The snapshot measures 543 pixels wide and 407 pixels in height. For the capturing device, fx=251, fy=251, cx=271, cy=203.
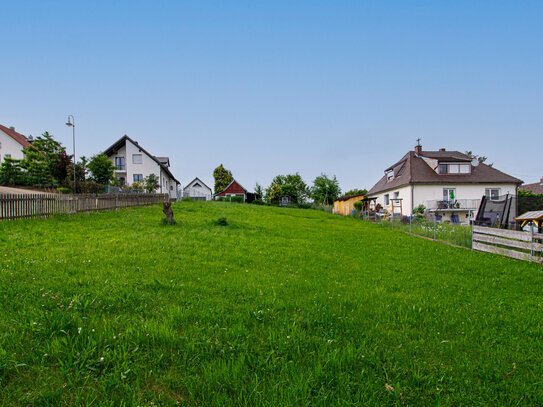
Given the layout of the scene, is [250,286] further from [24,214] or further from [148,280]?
[24,214]

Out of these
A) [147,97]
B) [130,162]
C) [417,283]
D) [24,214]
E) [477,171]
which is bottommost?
[417,283]

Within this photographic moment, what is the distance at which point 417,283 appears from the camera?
200 inches

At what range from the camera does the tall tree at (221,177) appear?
70938mm

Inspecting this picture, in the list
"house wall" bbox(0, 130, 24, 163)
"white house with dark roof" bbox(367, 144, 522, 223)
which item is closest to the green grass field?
"white house with dark roof" bbox(367, 144, 522, 223)

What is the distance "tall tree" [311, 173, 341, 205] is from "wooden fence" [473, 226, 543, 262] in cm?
5015

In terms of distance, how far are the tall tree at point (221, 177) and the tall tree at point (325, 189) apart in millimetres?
25204

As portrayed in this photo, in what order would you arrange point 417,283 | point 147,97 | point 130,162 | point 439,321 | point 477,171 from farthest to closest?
point 130,162 < point 477,171 < point 147,97 < point 417,283 < point 439,321

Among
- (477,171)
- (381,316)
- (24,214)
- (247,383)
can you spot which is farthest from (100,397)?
→ (477,171)

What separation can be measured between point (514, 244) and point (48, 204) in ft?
59.9

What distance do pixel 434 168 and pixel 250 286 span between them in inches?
1391

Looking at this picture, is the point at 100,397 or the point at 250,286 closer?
the point at 100,397

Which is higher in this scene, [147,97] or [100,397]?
[147,97]

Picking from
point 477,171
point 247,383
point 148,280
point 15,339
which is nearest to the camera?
point 247,383

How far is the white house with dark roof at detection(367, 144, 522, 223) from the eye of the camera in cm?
2919
